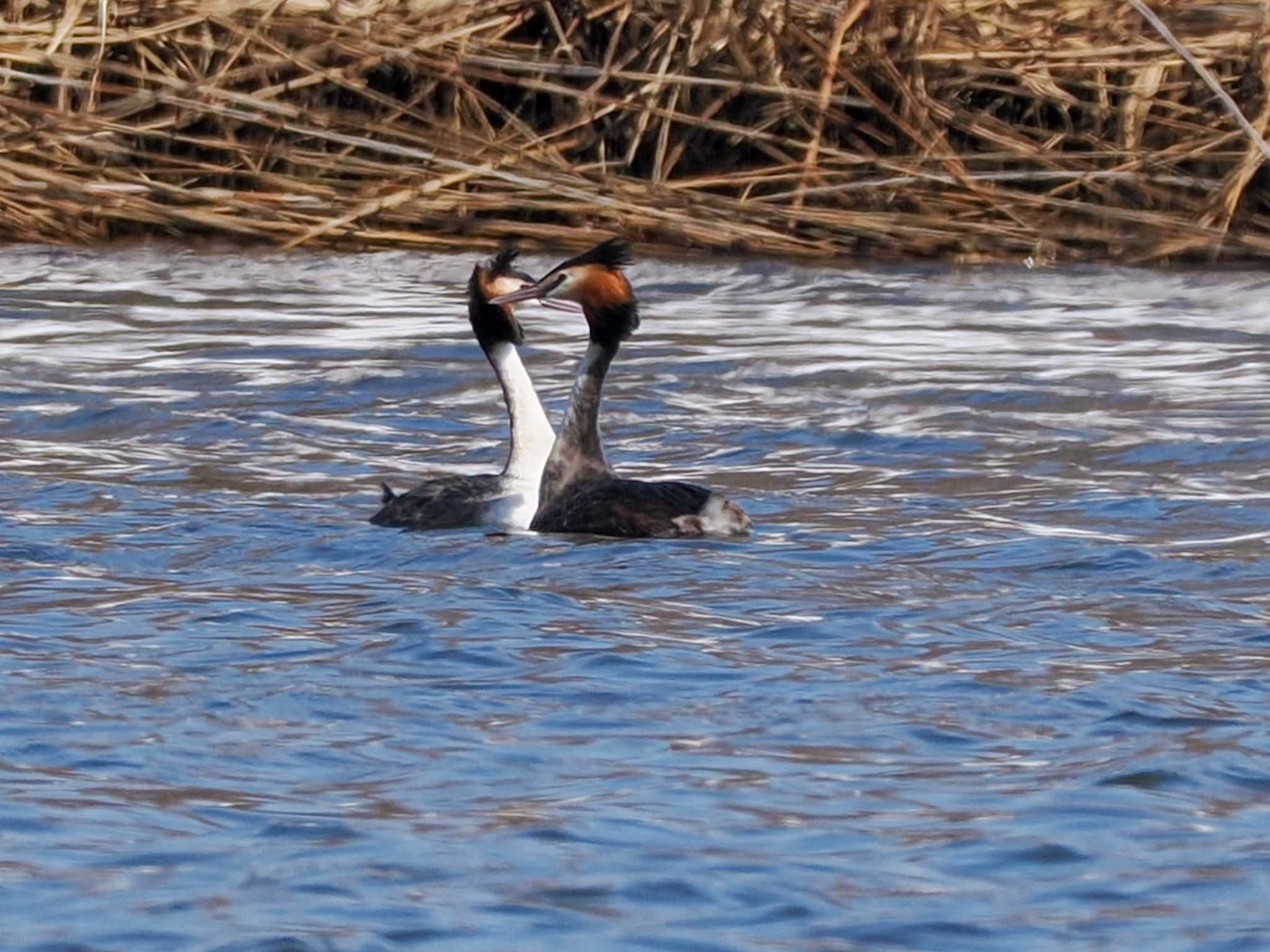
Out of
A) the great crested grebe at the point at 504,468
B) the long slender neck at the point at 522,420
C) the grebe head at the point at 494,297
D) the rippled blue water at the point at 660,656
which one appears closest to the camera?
the rippled blue water at the point at 660,656

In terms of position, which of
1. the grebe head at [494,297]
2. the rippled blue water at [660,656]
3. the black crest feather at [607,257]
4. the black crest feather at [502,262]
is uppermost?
the black crest feather at [607,257]

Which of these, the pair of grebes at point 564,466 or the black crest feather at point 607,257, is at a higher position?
the black crest feather at point 607,257

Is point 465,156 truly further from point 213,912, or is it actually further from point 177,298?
point 213,912

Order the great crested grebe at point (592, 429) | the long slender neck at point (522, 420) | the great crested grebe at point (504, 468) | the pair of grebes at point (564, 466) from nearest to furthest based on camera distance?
1. the pair of grebes at point (564, 466)
2. the great crested grebe at point (592, 429)
3. the great crested grebe at point (504, 468)
4. the long slender neck at point (522, 420)

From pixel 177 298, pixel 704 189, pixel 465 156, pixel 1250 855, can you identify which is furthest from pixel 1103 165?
pixel 1250 855

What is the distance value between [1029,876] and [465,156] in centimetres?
945

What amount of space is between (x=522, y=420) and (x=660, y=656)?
253cm

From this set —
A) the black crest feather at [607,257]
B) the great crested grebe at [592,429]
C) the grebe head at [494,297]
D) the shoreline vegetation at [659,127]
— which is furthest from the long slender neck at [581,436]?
the shoreline vegetation at [659,127]

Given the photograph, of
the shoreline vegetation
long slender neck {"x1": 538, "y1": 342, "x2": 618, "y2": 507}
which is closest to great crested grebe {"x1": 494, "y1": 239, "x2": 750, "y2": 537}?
long slender neck {"x1": 538, "y1": 342, "x2": 618, "y2": 507}

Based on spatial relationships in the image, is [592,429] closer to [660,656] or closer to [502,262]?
[502,262]

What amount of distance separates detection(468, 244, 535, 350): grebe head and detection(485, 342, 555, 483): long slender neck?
0.04 meters

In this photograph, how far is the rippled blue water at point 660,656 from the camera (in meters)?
4.04

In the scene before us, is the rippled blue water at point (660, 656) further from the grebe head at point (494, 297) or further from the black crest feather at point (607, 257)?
the black crest feather at point (607, 257)

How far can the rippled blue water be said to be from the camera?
404 cm
